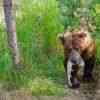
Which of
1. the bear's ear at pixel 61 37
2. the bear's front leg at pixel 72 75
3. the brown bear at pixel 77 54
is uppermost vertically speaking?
the bear's ear at pixel 61 37

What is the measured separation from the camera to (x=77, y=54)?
4.15 metres

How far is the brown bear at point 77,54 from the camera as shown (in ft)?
13.6

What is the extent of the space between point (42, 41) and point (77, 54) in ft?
1.35

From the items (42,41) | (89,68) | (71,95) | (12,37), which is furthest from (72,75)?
(12,37)

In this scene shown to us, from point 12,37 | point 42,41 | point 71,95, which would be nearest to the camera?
point 71,95

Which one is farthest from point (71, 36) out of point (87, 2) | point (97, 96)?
point (97, 96)

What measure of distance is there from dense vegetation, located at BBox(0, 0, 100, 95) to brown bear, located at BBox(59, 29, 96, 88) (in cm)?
11

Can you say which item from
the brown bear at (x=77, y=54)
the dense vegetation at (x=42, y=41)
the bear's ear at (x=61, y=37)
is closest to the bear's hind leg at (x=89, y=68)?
the brown bear at (x=77, y=54)

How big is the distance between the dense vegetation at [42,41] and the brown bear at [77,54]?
0.11 m

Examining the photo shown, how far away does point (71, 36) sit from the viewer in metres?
4.18

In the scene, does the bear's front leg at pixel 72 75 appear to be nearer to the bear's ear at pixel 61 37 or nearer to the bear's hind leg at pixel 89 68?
the bear's hind leg at pixel 89 68

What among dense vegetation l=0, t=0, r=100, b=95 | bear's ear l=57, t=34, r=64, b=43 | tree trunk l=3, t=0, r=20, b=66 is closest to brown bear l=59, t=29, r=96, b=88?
bear's ear l=57, t=34, r=64, b=43

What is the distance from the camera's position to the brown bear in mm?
4145

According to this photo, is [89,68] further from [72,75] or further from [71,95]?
[71,95]
